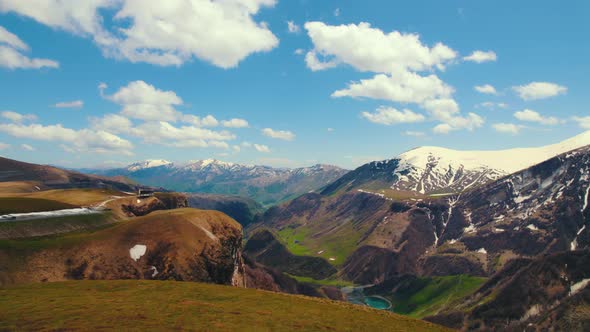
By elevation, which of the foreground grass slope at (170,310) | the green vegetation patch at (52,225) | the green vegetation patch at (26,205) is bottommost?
the foreground grass slope at (170,310)

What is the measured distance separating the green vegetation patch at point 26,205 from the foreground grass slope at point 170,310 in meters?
68.5

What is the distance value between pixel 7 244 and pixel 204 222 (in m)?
64.9

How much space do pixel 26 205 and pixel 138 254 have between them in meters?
57.3

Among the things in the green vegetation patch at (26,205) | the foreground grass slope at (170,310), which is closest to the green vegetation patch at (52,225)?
the green vegetation patch at (26,205)

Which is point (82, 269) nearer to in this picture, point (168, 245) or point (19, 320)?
point (168, 245)

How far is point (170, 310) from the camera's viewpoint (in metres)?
65.4

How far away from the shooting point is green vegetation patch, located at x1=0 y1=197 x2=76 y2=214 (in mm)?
130238

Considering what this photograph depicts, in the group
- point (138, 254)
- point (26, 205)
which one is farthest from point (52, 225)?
point (138, 254)

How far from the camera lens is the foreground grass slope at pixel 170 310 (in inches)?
2205

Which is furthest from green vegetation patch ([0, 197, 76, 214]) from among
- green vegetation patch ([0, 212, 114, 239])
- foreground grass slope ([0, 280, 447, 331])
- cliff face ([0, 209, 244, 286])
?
foreground grass slope ([0, 280, 447, 331])

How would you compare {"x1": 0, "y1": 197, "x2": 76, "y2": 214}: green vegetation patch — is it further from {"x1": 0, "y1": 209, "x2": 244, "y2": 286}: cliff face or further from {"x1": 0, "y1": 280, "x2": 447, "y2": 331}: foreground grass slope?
{"x1": 0, "y1": 280, "x2": 447, "y2": 331}: foreground grass slope

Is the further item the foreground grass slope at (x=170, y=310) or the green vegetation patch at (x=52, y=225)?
the green vegetation patch at (x=52, y=225)

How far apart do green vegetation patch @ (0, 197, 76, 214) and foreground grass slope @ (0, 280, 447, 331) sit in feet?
225

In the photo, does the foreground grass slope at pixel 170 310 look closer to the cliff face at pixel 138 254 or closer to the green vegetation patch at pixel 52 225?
the cliff face at pixel 138 254
